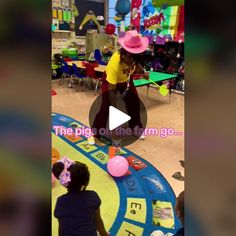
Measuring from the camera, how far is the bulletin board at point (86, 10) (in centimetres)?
655

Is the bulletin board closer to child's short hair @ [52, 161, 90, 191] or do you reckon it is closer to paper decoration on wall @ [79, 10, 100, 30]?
paper decoration on wall @ [79, 10, 100, 30]

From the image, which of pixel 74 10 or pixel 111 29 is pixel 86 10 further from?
pixel 111 29

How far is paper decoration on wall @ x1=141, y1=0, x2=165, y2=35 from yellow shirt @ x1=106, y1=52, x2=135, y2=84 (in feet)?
10.6

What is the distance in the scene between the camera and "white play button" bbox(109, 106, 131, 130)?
2908 mm

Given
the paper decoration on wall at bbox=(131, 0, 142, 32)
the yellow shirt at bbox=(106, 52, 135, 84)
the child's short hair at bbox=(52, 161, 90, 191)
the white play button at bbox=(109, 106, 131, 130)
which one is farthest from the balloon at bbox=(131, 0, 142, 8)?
the child's short hair at bbox=(52, 161, 90, 191)

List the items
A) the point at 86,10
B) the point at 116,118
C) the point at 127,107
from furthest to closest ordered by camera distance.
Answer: the point at 86,10
the point at 116,118
the point at 127,107

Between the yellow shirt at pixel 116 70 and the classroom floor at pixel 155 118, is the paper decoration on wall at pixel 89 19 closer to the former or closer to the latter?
the classroom floor at pixel 155 118

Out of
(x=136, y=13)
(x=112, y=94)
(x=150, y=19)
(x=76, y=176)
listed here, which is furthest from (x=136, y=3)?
(x=76, y=176)

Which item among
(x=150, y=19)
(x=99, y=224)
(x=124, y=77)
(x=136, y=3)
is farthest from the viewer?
(x=150, y=19)

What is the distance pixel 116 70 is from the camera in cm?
245

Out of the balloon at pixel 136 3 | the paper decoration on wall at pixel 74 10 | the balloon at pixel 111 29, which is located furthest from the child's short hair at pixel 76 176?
the paper decoration on wall at pixel 74 10

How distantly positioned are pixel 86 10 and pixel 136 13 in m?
1.71

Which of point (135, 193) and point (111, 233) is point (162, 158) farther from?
point (111, 233)
